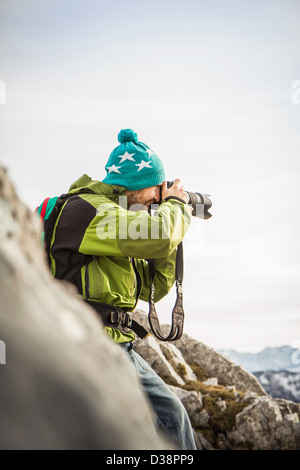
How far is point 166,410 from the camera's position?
→ 4621mm

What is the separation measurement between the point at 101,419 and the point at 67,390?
12 cm

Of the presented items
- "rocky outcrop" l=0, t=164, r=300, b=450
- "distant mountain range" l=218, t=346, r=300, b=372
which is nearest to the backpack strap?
"rocky outcrop" l=0, t=164, r=300, b=450

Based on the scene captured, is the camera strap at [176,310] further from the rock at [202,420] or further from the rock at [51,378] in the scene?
the rock at [202,420]

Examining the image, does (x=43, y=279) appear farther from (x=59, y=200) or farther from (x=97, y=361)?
(x=59, y=200)

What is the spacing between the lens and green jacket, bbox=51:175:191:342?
4289mm

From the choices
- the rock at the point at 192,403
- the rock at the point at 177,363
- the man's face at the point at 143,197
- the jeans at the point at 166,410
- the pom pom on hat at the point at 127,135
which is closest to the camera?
the jeans at the point at 166,410

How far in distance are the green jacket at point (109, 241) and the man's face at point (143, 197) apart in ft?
2.71

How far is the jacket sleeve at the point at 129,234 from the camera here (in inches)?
168

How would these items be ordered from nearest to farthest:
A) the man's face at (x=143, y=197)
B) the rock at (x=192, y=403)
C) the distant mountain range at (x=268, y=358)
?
1. the man's face at (x=143, y=197)
2. the rock at (x=192, y=403)
3. the distant mountain range at (x=268, y=358)

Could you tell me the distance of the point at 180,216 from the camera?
15.5 feet

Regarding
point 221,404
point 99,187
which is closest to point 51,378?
point 99,187

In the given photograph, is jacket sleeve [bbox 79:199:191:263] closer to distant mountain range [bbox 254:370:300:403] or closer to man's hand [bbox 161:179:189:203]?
man's hand [bbox 161:179:189:203]

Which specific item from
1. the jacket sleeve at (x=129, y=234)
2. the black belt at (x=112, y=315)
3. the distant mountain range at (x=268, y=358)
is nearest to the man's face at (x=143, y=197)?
the jacket sleeve at (x=129, y=234)

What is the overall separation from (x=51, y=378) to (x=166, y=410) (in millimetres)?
3737
